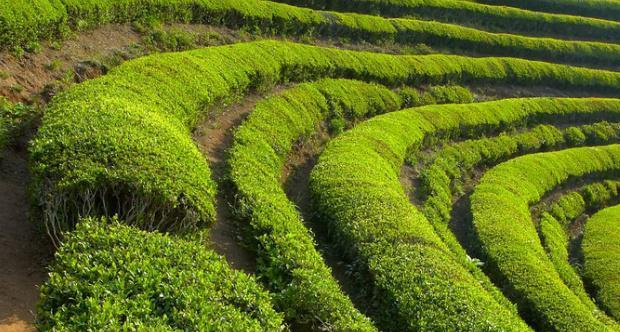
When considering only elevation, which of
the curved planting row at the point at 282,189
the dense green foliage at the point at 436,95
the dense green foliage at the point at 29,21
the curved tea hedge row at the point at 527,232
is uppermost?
the dense green foliage at the point at 29,21

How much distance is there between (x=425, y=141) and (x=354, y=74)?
4.73 metres

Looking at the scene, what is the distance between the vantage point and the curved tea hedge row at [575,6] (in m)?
52.3

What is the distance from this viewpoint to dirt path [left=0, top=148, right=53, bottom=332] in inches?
334

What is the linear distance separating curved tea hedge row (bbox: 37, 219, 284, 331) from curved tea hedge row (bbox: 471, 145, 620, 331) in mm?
12712

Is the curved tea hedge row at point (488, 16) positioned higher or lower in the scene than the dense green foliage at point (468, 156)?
higher

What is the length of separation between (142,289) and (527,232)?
1913cm

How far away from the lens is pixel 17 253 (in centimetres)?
987

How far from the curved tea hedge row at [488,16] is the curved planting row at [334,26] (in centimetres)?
260

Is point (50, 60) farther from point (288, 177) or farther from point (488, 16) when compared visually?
point (488, 16)

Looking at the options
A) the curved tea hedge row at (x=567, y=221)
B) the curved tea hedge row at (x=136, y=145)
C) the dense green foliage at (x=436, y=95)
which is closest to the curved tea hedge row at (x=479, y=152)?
the dense green foliage at (x=436, y=95)

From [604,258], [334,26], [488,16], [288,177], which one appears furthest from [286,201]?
[488,16]

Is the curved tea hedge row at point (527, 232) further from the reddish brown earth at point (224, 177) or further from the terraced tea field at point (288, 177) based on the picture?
the reddish brown earth at point (224, 177)

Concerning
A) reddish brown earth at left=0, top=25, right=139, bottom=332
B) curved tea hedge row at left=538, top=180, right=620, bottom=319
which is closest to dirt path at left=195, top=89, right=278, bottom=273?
reddish brown earth at left=0, top=25, right=139, bottom=332

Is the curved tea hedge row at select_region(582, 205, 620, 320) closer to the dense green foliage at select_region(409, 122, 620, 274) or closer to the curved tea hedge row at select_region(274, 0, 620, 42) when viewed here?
the dense green foliage at select_region(409, 122, 620, 274)
